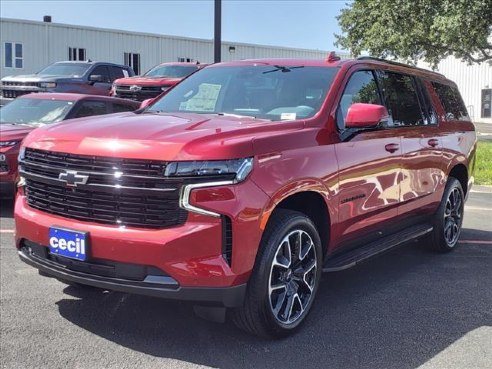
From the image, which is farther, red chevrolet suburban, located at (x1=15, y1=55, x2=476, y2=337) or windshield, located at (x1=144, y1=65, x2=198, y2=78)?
windshield, located at (x1=144, y1=65, x2=198, y2=78)

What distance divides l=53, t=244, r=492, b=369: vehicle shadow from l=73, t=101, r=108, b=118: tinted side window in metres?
4.69

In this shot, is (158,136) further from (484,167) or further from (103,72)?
(103,72)

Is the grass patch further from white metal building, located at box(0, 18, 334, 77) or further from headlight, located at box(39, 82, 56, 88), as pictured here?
white metal building, located at box(0, 18, 334, 77)

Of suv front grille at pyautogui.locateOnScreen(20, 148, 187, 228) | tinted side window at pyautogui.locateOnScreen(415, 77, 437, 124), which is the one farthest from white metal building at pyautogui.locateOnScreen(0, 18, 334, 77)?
suv front grille at pyautogui.locateOnScreen(20, 148, 187, 228)

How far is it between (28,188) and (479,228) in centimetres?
621

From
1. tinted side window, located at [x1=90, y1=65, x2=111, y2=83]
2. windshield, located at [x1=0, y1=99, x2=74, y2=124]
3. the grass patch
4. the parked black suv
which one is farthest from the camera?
tinted side window, located at [x1=90, y1=65, x2=111, y2=83]

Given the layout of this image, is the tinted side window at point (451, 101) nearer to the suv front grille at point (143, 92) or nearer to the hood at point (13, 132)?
the hood at point (13, 132)

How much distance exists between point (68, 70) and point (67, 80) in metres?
0.95

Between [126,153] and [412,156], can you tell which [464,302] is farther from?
[126,153]

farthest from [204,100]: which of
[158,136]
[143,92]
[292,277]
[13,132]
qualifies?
[143,92]

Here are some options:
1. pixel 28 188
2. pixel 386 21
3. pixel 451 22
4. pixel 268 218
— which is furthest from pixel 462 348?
pixel 386 21

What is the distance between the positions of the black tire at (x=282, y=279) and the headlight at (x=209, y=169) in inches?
18.9

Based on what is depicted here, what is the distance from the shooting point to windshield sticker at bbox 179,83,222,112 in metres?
4.91

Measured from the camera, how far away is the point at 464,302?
4914 millimetres
